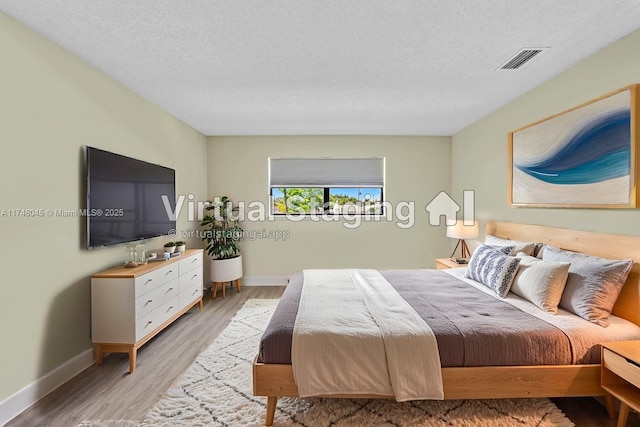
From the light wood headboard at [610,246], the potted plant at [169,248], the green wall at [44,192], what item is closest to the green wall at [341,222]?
the potted plant at [169,248]

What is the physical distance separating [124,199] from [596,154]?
4.07 meters

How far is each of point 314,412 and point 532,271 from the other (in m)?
1.96

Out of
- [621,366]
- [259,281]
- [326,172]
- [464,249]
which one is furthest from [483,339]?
[259,281]

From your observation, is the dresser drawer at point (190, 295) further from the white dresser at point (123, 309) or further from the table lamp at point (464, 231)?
the table lamp at point (464, 231)

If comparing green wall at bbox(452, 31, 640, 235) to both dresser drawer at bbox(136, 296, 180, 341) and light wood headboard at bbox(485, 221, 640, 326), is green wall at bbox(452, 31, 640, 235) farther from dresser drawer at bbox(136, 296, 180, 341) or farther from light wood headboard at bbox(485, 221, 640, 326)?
dresser drawer at bbox(136, 296, 180, 341)

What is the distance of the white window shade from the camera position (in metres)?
5.13

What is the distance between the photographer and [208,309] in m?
3.98

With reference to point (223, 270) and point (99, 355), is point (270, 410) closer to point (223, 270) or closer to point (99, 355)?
point (99, 355)

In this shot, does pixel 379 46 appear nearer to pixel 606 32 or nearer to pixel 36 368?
pixel 606 32

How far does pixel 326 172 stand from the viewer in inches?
202

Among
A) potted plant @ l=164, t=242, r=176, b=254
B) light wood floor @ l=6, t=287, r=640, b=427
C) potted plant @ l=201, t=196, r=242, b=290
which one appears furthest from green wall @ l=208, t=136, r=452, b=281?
light wood floor @ l=6, t=287, r=640, b=427

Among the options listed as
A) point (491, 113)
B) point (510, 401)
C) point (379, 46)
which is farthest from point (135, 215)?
point (491, 113)

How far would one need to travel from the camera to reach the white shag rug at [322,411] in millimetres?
1876

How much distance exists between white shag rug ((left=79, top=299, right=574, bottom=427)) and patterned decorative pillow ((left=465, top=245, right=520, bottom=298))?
846 mm
